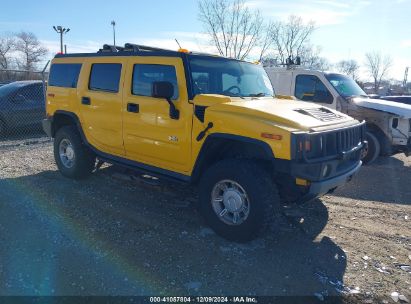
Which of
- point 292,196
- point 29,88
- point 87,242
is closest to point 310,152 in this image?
point 292,196

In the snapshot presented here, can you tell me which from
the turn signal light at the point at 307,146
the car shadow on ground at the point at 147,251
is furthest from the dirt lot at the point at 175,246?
the turn signal light at the point at 307,146

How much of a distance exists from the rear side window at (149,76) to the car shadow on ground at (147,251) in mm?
1500

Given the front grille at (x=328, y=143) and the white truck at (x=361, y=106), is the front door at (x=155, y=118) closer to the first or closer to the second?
the front grille at (x=328, y=143)

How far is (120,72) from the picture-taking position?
5.02 metres

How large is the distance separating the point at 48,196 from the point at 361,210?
459 cm

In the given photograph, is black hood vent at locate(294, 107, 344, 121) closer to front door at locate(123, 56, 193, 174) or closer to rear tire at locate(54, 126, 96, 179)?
front door at locate(123, 56, 193, 174)

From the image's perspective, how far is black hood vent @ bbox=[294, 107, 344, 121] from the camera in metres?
4.09

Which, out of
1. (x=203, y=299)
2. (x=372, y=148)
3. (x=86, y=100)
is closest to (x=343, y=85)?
(x=372, y=148)

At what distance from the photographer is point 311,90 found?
8523 mm

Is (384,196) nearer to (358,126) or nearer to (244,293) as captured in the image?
(358,126)

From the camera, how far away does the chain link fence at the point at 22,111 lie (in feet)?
31.5

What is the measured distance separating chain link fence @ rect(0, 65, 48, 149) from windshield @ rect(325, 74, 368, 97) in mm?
7337

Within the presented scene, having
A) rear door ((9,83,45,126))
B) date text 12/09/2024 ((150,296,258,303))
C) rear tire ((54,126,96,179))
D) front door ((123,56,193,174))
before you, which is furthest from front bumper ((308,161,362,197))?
rear door ((9,83,45,126))

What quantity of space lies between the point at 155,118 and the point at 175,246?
1.61 metres
